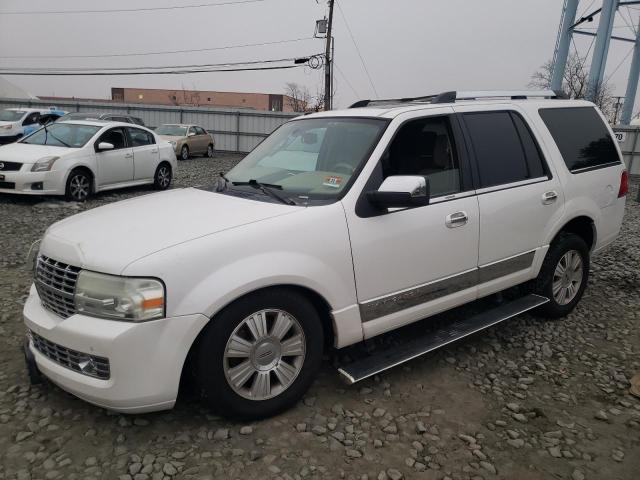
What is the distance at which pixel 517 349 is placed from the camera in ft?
13.1

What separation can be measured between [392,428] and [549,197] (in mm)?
2424

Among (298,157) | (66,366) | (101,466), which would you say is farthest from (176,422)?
(298,157)

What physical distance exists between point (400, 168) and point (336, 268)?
913 millimetres

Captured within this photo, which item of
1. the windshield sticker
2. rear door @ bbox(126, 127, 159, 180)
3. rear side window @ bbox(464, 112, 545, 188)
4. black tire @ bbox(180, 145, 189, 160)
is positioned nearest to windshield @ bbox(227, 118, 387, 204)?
the windshield sticker

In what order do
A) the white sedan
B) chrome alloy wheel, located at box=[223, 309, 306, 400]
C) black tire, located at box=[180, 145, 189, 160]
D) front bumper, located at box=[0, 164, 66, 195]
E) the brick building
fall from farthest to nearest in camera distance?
the brick building
black tire, located at box=[180, 145, 189, 160]
the white sedan
front bumper, located at box=[0, 164, 66, 195]
chrome alloy wheel, located at box=[223, 309, 306, 400]

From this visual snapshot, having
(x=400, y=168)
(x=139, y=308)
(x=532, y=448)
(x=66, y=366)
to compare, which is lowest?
(x=532, y=448)

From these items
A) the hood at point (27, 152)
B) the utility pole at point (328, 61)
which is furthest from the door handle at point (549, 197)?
the utility pole at point (328, 61)

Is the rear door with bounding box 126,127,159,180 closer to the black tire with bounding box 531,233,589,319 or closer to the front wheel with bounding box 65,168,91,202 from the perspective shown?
the front wheel with bounding box 65,168,91,202

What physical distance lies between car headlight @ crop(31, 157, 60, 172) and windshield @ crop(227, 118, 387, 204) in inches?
256

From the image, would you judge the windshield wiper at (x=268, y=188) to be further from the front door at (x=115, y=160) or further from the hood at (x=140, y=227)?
the front door at (x=115, y=160)

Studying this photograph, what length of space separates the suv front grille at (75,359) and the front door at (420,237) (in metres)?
1.49

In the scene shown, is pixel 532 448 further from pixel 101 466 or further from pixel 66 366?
pixel 66 366

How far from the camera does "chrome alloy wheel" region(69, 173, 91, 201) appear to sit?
9.40 metres

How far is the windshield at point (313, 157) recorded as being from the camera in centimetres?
325
